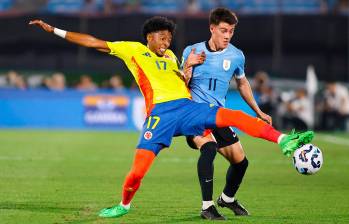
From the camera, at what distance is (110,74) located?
96.8ft

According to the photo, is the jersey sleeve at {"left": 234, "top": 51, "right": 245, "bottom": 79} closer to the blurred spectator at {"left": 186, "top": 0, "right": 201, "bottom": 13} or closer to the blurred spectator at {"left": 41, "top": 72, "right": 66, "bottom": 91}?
the blurred spectator at {"left": 41, "top": 72, "right": 66, "bottom": 91}

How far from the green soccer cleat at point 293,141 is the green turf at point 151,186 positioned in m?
0.84

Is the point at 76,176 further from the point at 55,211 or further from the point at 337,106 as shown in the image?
the point at 337,106

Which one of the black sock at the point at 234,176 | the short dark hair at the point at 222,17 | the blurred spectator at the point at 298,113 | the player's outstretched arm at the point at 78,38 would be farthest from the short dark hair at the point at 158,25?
the blurred spectator at the point at 298,113


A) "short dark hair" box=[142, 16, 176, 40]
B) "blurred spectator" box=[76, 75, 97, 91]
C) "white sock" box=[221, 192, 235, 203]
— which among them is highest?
"short dark hair" box=[142, 16, 176, 40]

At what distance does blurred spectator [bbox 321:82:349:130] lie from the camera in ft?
94.3

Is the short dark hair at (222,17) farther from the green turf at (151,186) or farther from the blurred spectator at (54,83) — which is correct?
the blurred spectator at (54,83)

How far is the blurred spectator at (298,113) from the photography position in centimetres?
2786

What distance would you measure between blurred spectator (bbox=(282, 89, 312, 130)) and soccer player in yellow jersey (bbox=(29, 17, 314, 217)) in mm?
18917

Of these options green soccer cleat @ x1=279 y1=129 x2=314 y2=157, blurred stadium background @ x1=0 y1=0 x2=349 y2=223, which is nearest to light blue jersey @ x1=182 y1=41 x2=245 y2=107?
green soccer cleat @ x1=279 y1=129 x2=314 y2=157

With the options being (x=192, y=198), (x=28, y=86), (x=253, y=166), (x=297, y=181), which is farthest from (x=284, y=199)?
(x=28, y=86)

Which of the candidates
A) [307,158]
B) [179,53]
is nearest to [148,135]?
[307,158]

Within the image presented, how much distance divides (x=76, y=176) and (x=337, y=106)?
16563 millimetres

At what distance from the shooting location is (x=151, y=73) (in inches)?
357
